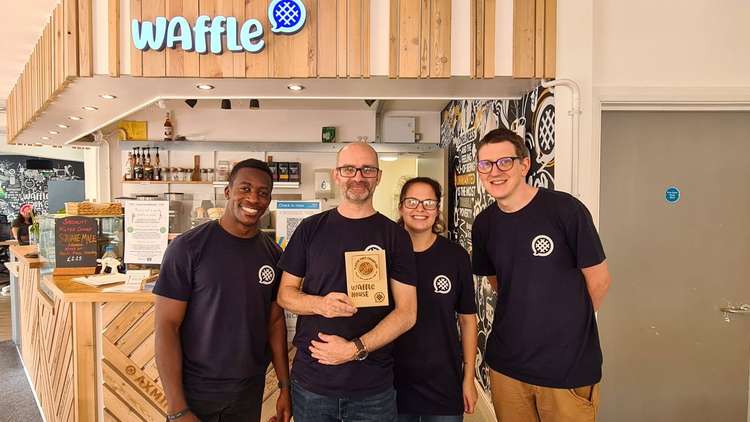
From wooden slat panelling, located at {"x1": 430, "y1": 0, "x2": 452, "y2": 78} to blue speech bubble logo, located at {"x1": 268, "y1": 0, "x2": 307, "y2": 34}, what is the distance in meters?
0.74

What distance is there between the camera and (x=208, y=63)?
248 cm

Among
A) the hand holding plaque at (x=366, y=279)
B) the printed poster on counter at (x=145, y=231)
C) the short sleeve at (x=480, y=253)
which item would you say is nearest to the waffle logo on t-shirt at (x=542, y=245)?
the short sleeve at (x=480, y=253)

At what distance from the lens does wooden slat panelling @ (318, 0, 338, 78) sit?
8.09 ft

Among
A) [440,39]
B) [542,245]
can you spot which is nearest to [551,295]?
[542,245]

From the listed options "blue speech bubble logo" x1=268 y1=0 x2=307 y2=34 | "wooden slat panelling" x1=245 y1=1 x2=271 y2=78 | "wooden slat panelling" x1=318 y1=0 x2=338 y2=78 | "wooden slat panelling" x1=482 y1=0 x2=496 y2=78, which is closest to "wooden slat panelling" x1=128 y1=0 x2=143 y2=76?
"wooden slat panelling" x1=245 y1=1 x2=271 y2=78

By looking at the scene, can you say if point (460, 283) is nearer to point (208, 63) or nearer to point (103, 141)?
point (208, 63)

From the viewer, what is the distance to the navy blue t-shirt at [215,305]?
1.75 meters

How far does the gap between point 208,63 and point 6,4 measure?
209 cm

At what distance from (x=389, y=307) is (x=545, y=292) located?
0.66 metres

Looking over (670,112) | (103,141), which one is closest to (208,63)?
(670,112)

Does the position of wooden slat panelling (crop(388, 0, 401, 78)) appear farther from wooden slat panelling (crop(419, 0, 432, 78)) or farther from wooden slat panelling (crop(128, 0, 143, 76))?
wooden slat panelling (crop(128, 0, 143, 76))

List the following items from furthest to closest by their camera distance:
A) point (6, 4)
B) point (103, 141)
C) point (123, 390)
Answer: point (103, 141), point (6, 4), point (123, 390)

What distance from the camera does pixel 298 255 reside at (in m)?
1.72

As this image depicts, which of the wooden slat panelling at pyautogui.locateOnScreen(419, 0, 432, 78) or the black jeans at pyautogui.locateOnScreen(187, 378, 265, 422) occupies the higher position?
the wooden slat panelling at pyautogui.locateOnScreen(419, 0, 432, 78)
